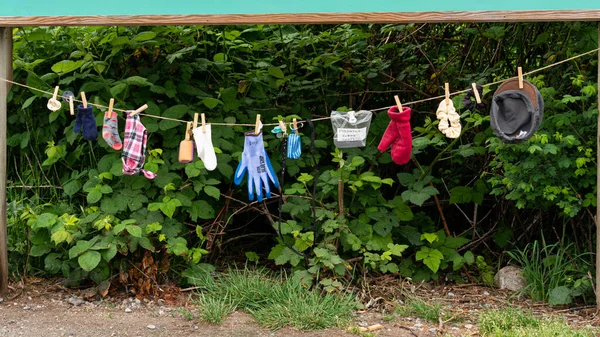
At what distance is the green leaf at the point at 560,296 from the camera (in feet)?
16.9

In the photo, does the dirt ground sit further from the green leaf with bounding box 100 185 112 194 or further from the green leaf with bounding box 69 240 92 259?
the green leaf with bounding box 100 185 112 194

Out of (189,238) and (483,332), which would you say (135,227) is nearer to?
(189,238)

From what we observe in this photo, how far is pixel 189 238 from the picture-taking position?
19.7 feet

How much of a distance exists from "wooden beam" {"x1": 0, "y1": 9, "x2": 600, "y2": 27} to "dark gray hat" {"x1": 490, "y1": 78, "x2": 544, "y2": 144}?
19.1 inches

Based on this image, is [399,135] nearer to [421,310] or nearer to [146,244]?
[421,310]

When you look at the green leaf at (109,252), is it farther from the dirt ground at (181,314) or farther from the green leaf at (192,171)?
the green leaf at (192,171)

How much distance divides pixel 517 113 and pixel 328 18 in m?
1.30

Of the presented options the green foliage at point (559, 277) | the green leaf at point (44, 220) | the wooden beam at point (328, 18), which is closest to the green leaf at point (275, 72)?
the wooden beam at point (328, 18)

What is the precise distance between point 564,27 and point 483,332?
8.36ft

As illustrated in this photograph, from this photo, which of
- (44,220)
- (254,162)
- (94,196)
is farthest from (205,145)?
Answer: (44,220)

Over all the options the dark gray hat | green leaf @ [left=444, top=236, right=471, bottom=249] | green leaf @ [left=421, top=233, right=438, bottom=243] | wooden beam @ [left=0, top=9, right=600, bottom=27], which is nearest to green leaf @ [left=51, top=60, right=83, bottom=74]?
wooden beam @ [left=0, top=9, right=600, bottom=27]

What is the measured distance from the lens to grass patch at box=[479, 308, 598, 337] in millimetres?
4406

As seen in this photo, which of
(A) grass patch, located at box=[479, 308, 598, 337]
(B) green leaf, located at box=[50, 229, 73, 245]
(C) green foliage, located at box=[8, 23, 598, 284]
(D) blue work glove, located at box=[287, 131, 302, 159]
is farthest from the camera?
(C) green foliage, located at box=[8, 23, 598, 284]

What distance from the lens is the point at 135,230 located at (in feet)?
16.7
